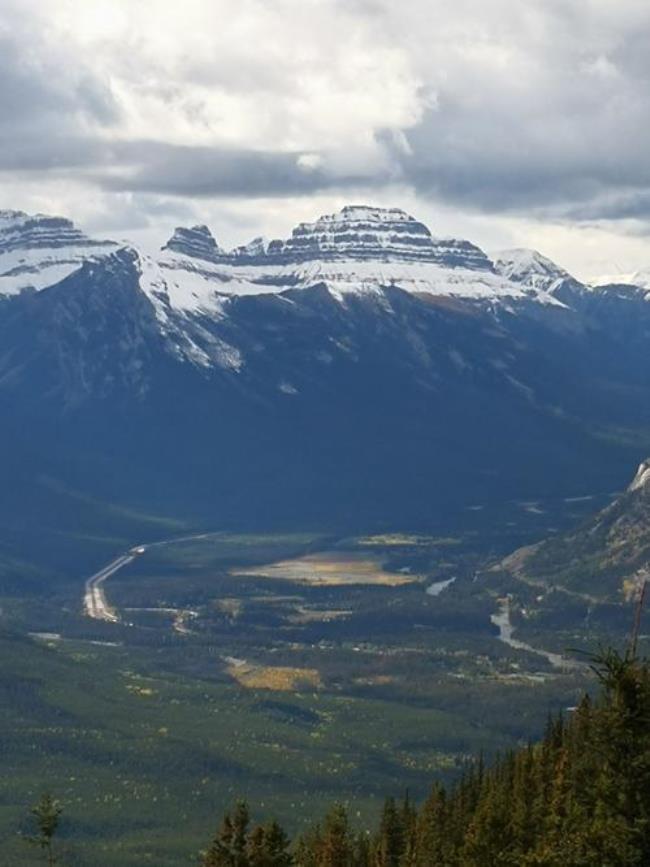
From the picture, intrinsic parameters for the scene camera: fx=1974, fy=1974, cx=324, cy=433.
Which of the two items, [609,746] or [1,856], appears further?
[1,856]

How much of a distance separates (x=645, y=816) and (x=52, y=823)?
3105 cm

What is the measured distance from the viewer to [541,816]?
307ft

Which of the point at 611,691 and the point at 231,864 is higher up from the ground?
the point at 611,691

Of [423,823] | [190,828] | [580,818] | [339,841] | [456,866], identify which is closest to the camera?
[580,818]

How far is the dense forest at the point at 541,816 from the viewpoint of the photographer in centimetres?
6744

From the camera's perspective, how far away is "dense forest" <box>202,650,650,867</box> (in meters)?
67.4

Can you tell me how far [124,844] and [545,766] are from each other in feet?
276

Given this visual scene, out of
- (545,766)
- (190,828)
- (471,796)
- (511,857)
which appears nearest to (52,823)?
(511,857)

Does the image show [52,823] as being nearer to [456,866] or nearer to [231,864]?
[231,864]

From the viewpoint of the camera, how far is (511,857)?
78312 mm

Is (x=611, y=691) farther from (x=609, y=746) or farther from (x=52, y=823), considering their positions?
(x=52, y=823)

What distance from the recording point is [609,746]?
6812cm

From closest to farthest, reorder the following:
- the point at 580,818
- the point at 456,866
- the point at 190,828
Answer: the point at 580,818
the point at 456,866
the point at 190,828

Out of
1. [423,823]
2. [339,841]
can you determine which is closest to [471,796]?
[423,823]
